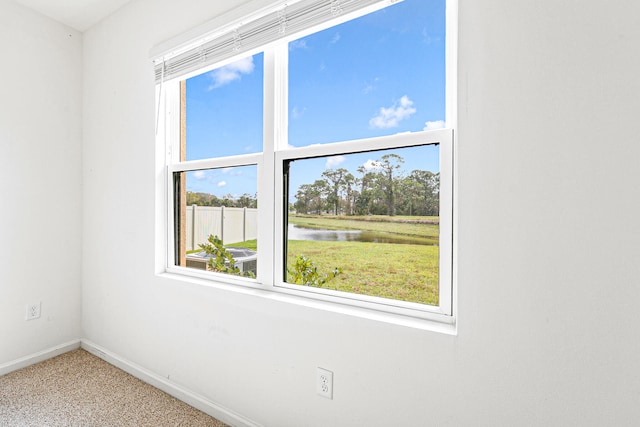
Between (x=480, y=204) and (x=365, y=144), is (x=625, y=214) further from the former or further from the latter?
(x=365, y=144)

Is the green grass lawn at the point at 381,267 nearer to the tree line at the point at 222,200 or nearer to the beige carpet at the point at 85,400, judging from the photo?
the tree line at the point at 222,200

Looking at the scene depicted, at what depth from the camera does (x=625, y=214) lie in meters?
0.87

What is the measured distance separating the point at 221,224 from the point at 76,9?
1903 millimetres

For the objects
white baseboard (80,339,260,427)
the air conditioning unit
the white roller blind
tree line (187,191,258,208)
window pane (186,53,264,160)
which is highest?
the white roller blind

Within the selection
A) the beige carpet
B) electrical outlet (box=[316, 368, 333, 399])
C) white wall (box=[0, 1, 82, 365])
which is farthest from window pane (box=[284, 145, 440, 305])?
white wall (box=[0, 1, 82, 365])

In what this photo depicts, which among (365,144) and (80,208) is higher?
(365,144)

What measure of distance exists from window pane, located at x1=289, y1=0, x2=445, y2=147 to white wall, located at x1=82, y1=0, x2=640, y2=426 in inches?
7.1

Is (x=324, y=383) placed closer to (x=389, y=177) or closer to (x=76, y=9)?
(x=389, y=177)

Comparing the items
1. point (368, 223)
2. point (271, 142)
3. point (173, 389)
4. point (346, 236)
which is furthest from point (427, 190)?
point (173, 389)

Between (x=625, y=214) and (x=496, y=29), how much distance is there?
2.24ft

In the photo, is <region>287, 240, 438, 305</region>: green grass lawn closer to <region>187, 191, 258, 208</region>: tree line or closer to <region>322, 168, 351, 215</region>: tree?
<region>322, 168, 351, 215</region>: tree

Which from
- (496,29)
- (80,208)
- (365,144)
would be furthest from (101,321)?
(496,29)

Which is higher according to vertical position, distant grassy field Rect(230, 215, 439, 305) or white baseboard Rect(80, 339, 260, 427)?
distant grassy field Rect(230, 215, 439, 305)

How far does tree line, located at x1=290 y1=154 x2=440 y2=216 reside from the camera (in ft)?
4.20
